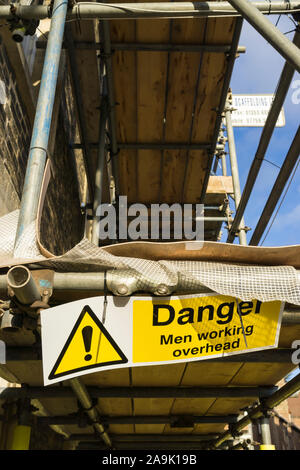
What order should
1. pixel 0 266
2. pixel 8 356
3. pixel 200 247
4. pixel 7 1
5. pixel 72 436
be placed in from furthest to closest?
pixel 72 436, pixel 7 1, pixel 8 356, pixel 200 247, pixel 0 266

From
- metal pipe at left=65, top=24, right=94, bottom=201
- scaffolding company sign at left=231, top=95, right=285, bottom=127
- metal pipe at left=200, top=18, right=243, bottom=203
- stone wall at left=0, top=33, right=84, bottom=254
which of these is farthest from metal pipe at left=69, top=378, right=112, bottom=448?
scaffolding company sign at left=231, top=95, right=285, bottom=127

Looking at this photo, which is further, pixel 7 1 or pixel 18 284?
pixel 7 1

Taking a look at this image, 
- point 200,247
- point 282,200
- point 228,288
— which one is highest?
point 282,200

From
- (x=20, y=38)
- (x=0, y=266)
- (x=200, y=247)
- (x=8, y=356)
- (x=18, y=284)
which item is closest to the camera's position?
(x=18, y=284)

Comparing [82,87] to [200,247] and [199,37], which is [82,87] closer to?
[199,37]

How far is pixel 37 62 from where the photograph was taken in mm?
4938

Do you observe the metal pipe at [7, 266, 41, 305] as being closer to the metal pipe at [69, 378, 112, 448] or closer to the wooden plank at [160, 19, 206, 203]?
the metal pipe at [69, 378, 112, 448]

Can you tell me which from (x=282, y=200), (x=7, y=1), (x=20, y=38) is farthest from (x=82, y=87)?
(x=282, y=200)

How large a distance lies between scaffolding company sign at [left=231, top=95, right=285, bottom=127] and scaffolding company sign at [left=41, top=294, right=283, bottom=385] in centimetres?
728

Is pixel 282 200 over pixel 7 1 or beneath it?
beneath

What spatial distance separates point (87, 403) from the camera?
321 centimetres

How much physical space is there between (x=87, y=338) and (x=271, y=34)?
2.27 metres

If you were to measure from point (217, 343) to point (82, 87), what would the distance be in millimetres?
4163

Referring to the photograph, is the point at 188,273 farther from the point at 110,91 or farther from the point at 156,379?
the point at 110,91
